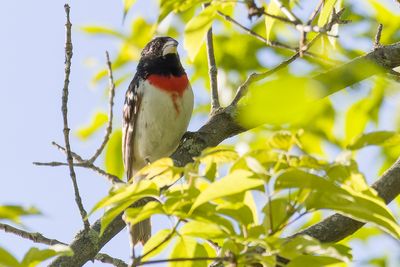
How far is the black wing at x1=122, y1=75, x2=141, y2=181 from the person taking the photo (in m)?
5.45

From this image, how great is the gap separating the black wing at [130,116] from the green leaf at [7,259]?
3.75m

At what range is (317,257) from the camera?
1723 millimetres

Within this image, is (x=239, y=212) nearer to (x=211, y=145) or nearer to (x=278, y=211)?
(x=278, y=211)

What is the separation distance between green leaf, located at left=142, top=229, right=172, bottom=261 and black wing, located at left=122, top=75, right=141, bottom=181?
136 inches

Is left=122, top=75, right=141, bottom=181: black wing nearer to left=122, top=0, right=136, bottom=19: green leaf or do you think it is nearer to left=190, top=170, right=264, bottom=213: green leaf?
left=122, top=0, right=136, bottom=19: green leaf

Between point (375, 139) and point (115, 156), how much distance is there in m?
Answer: 2.19

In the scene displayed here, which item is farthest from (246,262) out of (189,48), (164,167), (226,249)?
(189,48)

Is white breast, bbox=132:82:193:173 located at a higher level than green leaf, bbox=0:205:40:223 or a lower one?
higher

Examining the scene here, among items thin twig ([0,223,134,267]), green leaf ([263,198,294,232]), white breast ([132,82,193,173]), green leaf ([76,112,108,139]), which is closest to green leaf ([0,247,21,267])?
green leaf ([263,198,294,232])

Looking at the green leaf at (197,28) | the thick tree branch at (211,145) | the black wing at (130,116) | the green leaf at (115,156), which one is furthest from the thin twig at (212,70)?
the green leaf at (197,28)

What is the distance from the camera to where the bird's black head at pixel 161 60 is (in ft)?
18.1

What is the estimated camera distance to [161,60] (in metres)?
5.66

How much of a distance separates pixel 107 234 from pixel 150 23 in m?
1.23

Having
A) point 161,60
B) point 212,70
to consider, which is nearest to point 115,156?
point 212,70
